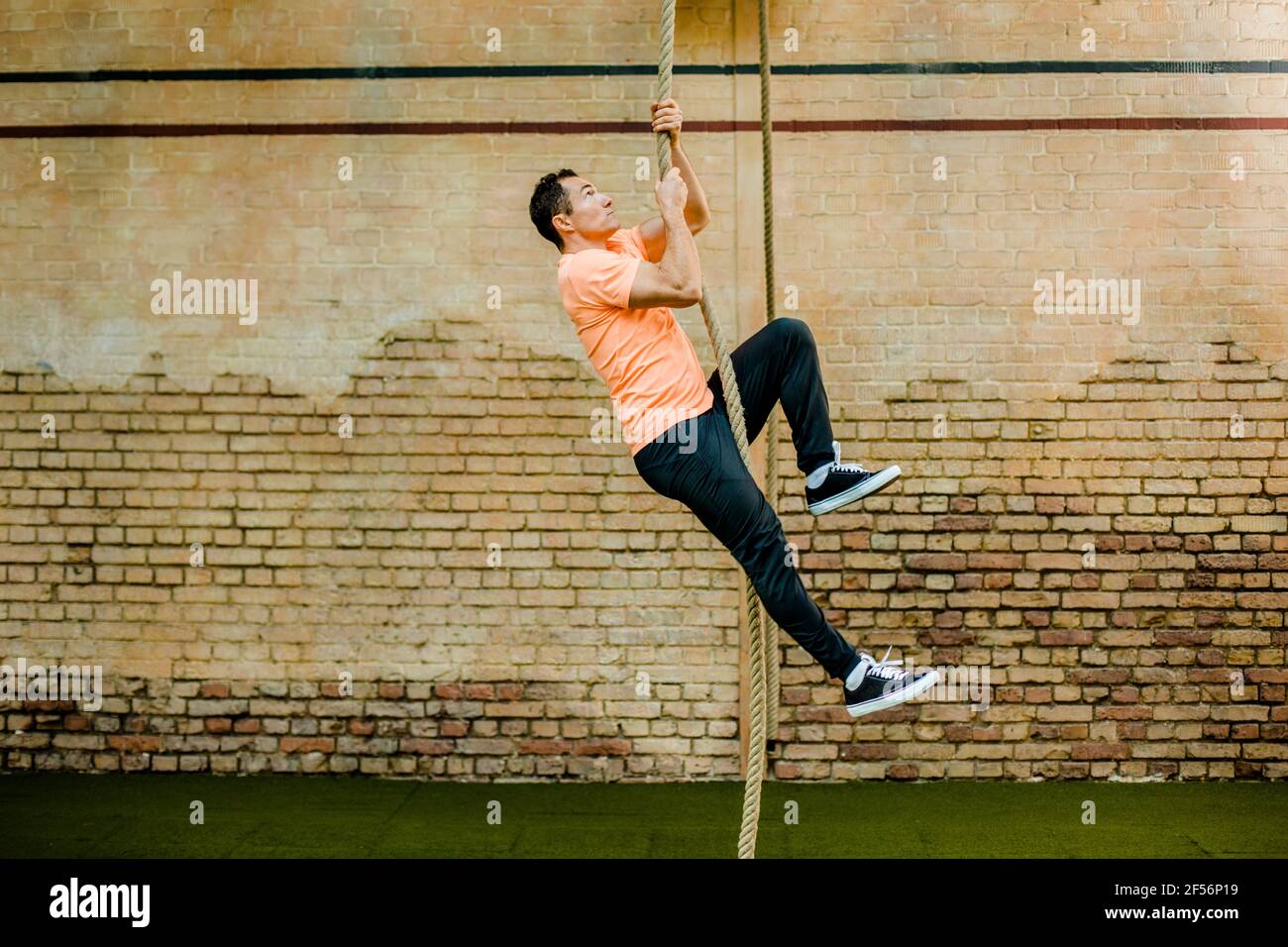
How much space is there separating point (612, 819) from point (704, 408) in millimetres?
2385

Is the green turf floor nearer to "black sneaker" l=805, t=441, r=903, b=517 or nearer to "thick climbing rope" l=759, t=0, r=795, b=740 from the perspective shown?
"thick climbing rope" l=759, t=0, r=795, b=740

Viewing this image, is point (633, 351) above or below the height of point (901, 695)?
above

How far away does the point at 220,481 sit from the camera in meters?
5.82

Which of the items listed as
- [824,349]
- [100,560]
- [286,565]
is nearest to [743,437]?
[824,349]

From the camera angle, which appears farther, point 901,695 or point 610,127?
→ point 610,127

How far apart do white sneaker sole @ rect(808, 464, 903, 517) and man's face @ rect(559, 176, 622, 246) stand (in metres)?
1.06

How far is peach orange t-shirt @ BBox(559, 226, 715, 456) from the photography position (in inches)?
136

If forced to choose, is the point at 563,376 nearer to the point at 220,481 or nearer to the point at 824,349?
the point at 824,349

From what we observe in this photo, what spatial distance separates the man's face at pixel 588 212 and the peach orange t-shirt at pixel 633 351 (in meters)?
0.08

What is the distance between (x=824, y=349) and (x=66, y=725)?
4127 millimetres

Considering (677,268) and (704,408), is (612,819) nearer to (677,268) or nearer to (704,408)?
(704,408)

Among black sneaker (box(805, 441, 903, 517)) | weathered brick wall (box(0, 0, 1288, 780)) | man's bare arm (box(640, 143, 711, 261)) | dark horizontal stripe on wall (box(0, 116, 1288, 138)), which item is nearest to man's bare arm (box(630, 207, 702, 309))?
man's bare arm (box(640, 143, 711, 261))

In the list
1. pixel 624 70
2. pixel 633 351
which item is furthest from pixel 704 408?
pixel 624 70

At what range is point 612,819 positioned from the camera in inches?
204
